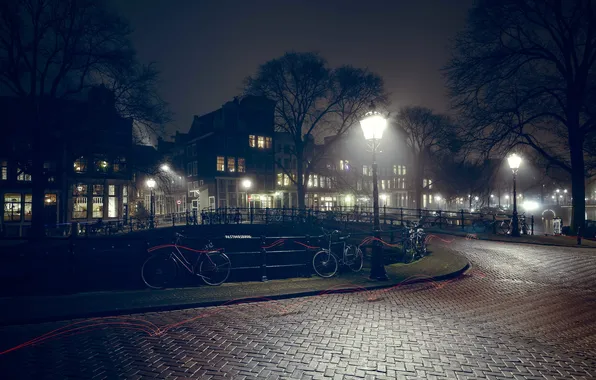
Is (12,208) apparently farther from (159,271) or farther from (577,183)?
(577,183)

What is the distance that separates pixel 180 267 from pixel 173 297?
1.87 m

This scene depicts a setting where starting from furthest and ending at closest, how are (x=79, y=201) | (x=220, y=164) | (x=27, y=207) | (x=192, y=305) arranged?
(x=220, y=164)
(x=79, y=201)
(x=27, y=207)
(x=192, y=305)

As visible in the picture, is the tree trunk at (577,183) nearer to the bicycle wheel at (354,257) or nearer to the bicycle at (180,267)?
the bicycle wheel at (354,257)

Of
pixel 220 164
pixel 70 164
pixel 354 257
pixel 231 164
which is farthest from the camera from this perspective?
pixel 231 164

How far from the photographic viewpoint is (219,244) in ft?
57.6

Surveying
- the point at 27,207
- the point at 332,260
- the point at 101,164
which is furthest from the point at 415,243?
the point at 27,207

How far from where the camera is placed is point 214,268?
9695 millimetres

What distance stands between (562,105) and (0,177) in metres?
41.1

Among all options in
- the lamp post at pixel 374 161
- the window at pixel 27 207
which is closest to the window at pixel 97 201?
the window at pixel 27 207

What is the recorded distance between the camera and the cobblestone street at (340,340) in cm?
448

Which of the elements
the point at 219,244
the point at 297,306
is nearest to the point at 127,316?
the point at 297,306

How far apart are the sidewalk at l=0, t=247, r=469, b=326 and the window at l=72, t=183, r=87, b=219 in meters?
27.6

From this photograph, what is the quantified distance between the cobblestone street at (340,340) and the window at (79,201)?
30.1 meters

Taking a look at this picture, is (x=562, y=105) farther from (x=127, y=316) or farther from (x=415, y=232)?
(x=127, y=316)
